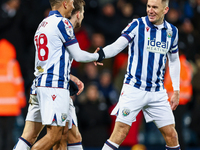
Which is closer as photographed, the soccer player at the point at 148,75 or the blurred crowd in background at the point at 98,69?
the soccer player at the point at 148,75

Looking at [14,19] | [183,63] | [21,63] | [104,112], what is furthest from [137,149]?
[14,19]

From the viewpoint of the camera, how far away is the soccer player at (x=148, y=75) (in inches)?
206

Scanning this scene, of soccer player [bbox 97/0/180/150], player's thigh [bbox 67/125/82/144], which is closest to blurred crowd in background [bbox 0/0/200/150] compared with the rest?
player's thigh [bbox 67/125/82/144]

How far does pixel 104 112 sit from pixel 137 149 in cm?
99

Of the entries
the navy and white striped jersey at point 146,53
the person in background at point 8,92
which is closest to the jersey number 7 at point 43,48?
the navy and white striped jersey at point 146,53

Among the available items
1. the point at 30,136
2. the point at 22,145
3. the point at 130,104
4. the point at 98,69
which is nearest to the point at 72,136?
the point at 30,136

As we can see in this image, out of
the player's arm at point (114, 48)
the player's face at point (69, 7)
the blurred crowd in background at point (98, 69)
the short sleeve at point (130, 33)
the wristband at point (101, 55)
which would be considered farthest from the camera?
the blurred crowd in background at point (98, 69)

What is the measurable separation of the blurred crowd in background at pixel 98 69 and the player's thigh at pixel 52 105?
2.82 m

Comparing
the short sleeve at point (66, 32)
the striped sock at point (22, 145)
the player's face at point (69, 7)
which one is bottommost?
the striped sock at point (22, 145)

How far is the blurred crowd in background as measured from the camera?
773 centimetres

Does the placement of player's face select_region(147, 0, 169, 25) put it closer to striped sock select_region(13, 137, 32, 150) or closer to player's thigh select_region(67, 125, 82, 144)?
player's thigh select_region(67, 125, 82, 144)

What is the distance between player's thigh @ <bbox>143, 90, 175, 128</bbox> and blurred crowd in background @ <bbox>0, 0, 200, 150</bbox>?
101 inches

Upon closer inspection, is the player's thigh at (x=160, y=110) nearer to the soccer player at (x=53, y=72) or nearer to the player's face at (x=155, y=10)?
the player's face at (x=155, y=10)

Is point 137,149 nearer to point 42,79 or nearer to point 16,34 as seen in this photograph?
point 16,34
